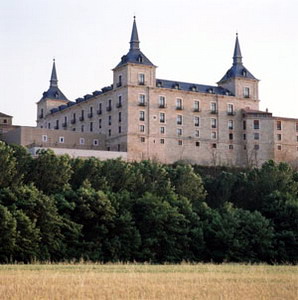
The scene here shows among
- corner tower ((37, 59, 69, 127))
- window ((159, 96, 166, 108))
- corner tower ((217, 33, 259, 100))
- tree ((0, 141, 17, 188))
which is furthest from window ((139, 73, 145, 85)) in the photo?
tree ((0, 141, 17, 188))

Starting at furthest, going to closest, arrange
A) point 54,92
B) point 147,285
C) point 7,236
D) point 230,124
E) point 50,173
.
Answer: point 54,92, point 230,124, point 50,173, point 7,236, point 147,285

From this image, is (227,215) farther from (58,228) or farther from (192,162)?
(192,162)

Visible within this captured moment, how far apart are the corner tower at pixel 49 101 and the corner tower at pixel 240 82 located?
25264 mm

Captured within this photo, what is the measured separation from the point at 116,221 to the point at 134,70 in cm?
4889

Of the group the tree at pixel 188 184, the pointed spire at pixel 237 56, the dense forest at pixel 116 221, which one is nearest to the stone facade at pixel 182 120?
→ the pointed spire at pixel 237 56

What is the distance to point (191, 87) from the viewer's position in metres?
95.6

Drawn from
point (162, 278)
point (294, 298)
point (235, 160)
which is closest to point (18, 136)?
point (235, 160)

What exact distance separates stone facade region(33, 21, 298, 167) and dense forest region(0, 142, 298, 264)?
36.6 metres

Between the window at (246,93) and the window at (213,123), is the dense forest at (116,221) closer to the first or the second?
the window at (213,123)

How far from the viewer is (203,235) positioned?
43.6 m

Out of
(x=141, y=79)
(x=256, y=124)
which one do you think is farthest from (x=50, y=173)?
(x=256, y=124)

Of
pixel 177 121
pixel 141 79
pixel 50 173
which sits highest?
pixel 141 79

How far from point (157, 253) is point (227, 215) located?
5.34m

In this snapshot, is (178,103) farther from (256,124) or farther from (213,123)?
(256,124)
